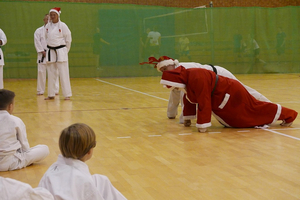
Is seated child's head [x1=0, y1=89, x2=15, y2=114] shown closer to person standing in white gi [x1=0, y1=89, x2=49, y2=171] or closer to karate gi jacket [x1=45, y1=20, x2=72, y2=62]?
person standing in white gi [x1=0, y1=89, x2=49, y2=171]

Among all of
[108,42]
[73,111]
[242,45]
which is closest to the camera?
[73,111]

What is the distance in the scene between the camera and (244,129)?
192 inches

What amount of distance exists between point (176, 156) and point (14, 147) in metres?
1.31

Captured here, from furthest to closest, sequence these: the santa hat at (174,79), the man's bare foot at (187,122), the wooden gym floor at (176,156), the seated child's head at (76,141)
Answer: the man's bare foot at (187,122), the santa hat at (174,79), the wooden gym floor at (176,156), the seated child's head at (76,141)

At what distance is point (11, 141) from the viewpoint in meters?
3.26

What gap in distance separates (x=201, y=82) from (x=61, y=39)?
4319mm

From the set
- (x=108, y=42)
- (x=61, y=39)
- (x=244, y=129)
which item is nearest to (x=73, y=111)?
(x=61, y=39)

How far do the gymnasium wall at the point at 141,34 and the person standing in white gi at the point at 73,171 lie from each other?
11739 mm

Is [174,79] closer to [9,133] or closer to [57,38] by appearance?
[9,133]

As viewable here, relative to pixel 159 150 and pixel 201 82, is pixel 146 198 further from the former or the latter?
pixel 201 82

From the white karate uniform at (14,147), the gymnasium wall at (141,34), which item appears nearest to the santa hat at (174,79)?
the white karate uniform at (14,147)

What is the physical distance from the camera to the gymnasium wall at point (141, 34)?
43.3ft

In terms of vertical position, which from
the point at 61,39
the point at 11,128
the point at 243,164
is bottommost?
the point at 243,164

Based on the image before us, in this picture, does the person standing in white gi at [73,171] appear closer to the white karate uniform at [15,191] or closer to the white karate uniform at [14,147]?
the white karate uniform at [15,191]
